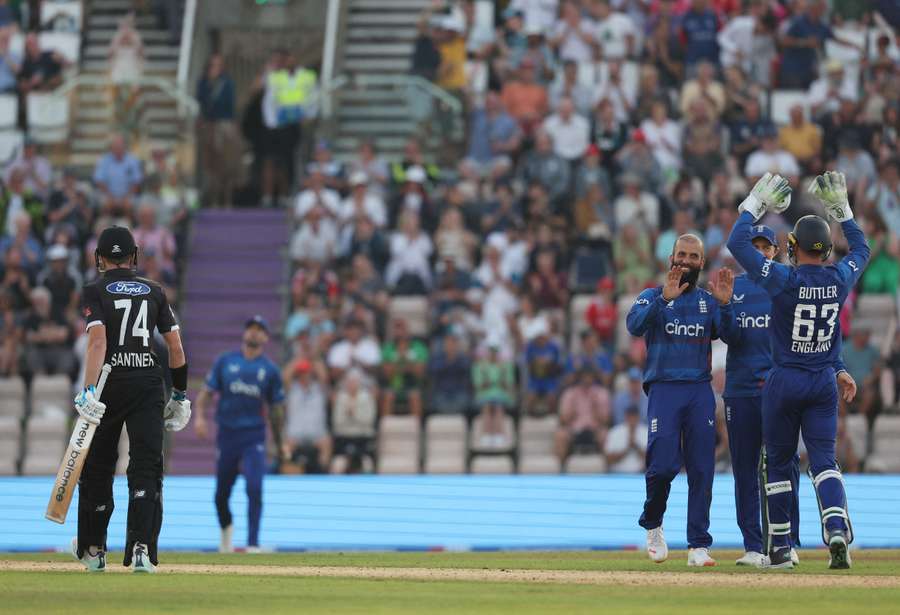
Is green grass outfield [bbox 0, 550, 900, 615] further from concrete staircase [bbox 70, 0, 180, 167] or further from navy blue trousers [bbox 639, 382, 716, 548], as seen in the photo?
concrete staircase [bbox 70, 0, 180, 167]

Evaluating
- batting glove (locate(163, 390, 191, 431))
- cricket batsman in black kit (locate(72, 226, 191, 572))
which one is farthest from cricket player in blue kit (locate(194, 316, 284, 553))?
cricket batsman in black kit (locate(72, 226, 191, 572))

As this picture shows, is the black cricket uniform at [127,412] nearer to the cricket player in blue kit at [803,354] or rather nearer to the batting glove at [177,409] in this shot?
the batting glove at [177,409]

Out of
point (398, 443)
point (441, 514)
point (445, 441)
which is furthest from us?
point (445, 441)

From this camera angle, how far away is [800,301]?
13.4 m

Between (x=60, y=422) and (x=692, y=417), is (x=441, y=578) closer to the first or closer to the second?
(x=692, y=417)

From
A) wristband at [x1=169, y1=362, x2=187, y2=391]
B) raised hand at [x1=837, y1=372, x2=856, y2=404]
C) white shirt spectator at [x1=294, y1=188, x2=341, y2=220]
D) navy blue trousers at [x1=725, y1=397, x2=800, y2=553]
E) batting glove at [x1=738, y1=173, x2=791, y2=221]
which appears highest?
white shirt spectator at [x1=294, y1=188, x2=341, y2=220]

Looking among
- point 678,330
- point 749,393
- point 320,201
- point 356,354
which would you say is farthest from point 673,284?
point 320,201

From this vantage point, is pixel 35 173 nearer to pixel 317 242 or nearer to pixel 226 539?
pixel 317 242

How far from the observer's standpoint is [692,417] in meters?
13.9

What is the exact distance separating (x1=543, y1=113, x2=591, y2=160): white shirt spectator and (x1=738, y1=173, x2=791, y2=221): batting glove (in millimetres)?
13556

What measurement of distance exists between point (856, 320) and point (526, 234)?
4.59 metres

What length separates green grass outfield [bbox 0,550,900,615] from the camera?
10.9m

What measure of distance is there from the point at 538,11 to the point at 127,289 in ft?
56.6

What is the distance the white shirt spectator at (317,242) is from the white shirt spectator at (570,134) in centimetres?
345
